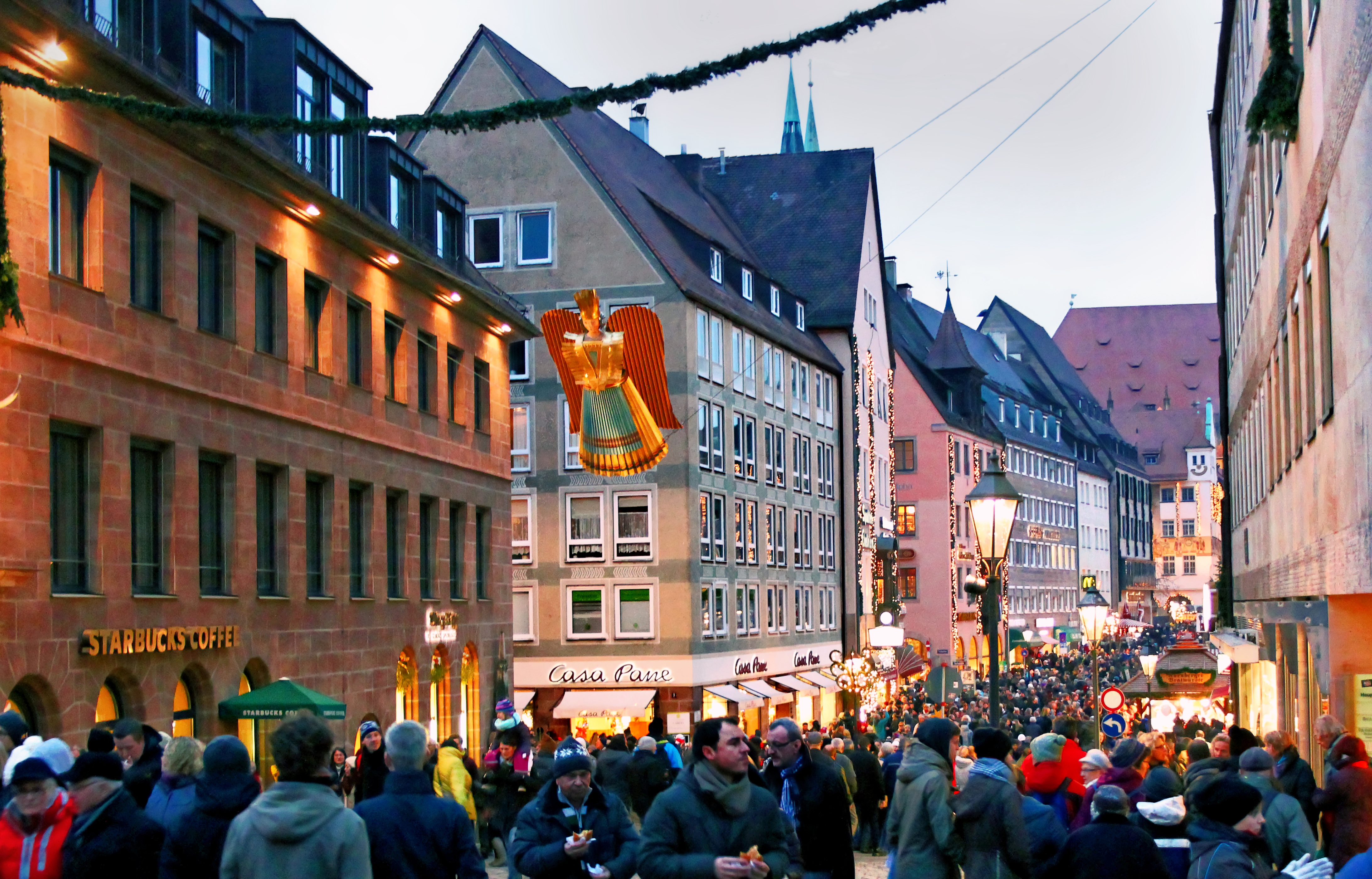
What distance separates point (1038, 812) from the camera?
1004 centimetres

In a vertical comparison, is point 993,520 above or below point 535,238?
below

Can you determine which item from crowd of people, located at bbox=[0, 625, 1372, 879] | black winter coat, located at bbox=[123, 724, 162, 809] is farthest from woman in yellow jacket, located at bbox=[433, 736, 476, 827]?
black winter coat, located at bbox=[123, 724, 162, 809]

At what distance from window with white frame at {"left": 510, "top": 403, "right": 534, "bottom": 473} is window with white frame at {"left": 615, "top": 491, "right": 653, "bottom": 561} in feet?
8.21

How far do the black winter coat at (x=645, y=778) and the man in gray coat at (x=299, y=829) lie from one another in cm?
1249

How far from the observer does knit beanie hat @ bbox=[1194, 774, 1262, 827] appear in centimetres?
784

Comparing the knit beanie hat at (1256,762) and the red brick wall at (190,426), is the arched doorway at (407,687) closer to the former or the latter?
the red brick wall at (190,426)

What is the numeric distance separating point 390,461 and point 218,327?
20.2ft

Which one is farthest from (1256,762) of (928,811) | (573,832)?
(573,832)

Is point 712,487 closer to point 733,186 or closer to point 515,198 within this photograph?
point 515,198

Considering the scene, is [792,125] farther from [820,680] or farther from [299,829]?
[299,829]

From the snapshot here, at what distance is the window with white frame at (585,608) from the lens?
4703 centimetres

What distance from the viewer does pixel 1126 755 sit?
11172 millimetres

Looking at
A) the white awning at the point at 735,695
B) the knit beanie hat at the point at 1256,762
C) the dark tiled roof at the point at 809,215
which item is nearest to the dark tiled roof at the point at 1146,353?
the dark tiled roof at the point at 809,215

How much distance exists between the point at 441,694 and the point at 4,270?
662 inches
